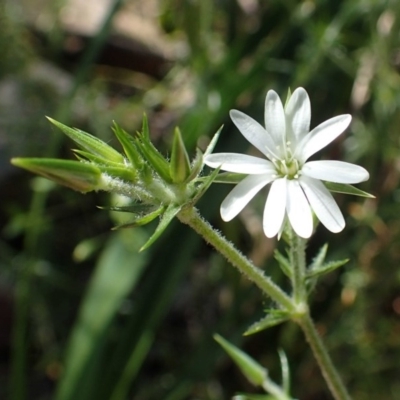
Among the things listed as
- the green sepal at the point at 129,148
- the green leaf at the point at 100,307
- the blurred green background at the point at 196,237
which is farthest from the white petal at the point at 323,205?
the green leaf at the point at 100,307

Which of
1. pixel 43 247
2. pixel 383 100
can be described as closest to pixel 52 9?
pixel 43 247

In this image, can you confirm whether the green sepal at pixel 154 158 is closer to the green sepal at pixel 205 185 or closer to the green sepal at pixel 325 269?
the green sepal at pixel 205 185

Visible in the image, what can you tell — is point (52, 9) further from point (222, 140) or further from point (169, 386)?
point (169, 386)

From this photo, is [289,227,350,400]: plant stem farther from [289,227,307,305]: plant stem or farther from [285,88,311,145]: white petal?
[285,88,311,145]: white petal

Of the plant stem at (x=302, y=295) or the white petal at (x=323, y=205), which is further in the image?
the plant stem at (x=302, y=295)

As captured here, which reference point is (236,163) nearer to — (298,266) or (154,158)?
(154,158)

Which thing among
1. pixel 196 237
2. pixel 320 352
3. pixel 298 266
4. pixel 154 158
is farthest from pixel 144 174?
pixel 196 237
